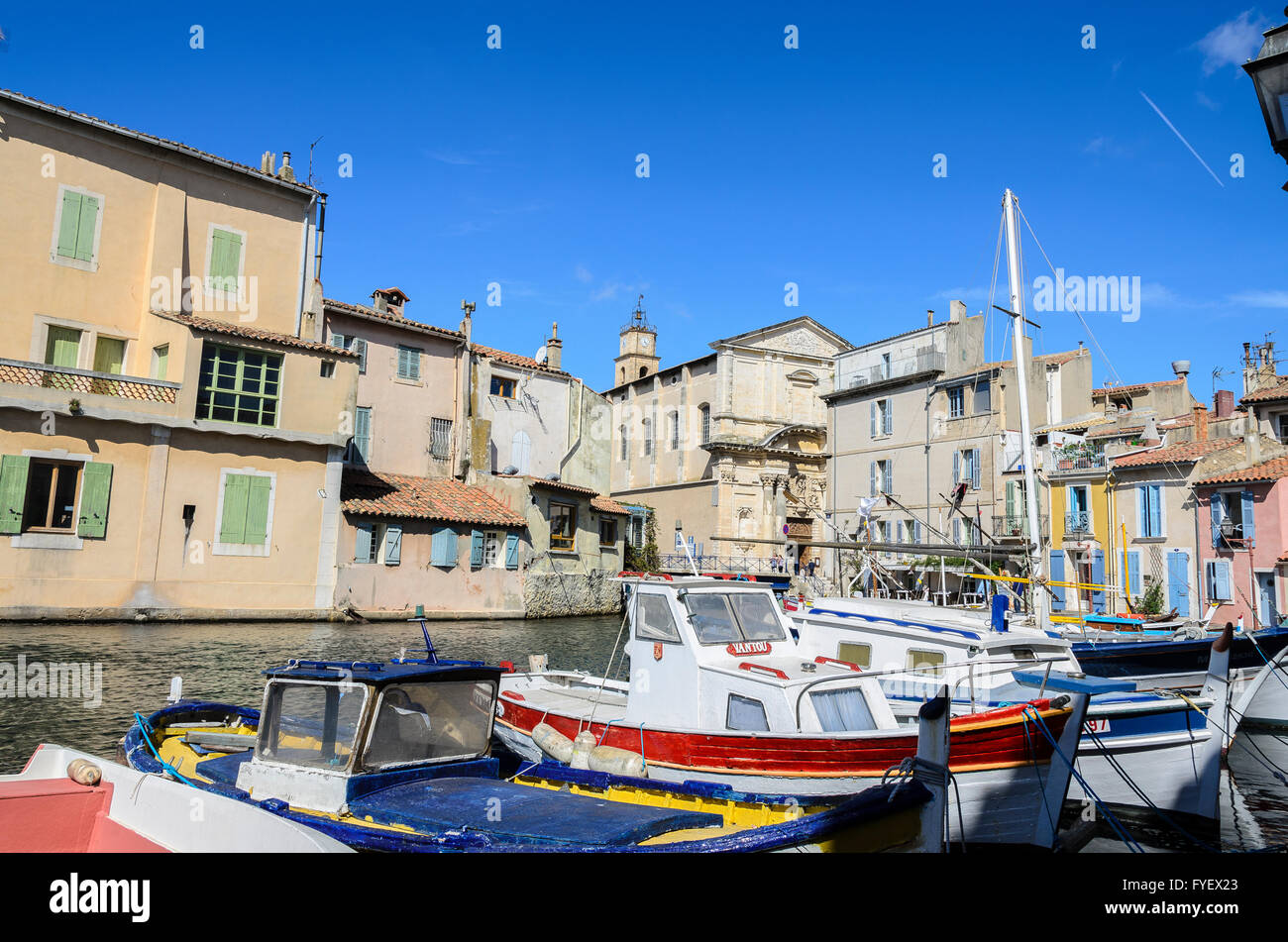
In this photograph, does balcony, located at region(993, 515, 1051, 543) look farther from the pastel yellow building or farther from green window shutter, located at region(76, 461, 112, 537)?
green window shutter, located at region(76, 461, 112, 537)

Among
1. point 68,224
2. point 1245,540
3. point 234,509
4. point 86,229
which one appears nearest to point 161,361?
point 86,229

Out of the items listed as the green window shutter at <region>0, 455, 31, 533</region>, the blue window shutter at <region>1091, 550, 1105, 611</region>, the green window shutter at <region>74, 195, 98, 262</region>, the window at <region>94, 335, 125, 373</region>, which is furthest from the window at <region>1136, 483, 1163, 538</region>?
the green window shutter at <region>74, 195, 98, 262</region>

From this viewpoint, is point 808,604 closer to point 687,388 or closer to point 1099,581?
point 1099,581

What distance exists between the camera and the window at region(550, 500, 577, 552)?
3828 cm

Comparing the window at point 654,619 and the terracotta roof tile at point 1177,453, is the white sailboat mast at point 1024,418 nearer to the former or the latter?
the window at point 654,619

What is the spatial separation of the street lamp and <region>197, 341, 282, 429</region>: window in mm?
28422

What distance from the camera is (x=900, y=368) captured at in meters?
43.7

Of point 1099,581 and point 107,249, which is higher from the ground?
point 107,249

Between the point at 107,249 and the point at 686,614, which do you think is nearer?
the point at 686,614

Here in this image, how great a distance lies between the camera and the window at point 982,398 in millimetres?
38500

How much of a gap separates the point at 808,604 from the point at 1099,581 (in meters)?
20.5

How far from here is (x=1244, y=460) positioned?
98.3ft

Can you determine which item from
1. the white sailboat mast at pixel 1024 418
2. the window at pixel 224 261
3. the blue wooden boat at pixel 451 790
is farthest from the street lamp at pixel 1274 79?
the window at pixel 224 261
